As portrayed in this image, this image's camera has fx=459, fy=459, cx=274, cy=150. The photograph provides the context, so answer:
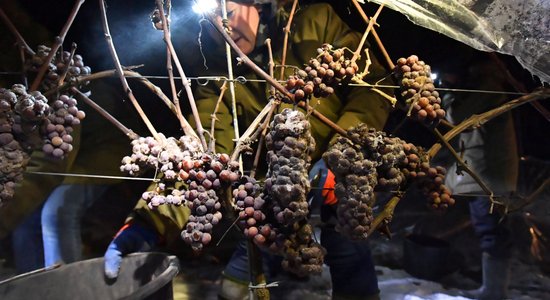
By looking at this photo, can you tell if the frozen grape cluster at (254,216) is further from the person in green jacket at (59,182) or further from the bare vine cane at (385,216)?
the person in green jacket at (59,182)

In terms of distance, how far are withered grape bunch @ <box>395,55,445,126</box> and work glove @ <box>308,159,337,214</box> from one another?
231 mm

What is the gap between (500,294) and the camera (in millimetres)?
1448

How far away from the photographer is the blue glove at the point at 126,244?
3.32ft

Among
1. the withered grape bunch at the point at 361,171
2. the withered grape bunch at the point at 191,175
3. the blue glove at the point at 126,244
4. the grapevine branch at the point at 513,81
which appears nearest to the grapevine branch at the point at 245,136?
the withered grape bunch at the point at 191,175

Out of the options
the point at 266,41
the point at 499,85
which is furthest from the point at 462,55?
the point at 266,41

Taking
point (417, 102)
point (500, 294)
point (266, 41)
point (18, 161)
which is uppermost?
point (266, 41)

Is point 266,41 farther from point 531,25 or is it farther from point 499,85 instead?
point 499,85

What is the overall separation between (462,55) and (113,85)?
84cm

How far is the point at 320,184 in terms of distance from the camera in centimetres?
100

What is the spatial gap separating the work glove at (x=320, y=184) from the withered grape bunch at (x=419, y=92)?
0.23m

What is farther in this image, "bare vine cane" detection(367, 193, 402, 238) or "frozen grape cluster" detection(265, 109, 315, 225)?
"bare vine cane" detection(367, 193, 402, 238)

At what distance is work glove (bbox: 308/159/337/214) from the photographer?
100 cm

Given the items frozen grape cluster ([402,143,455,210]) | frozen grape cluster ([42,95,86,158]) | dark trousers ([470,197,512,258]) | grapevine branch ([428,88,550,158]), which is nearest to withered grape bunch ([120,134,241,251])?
frozen grape cluster ([42,95,86,158])

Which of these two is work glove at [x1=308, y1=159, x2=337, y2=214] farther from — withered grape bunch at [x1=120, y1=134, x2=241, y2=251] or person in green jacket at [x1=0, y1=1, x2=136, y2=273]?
person in green jacket at [x1=0, y1=1, x2=136, y2=273]
